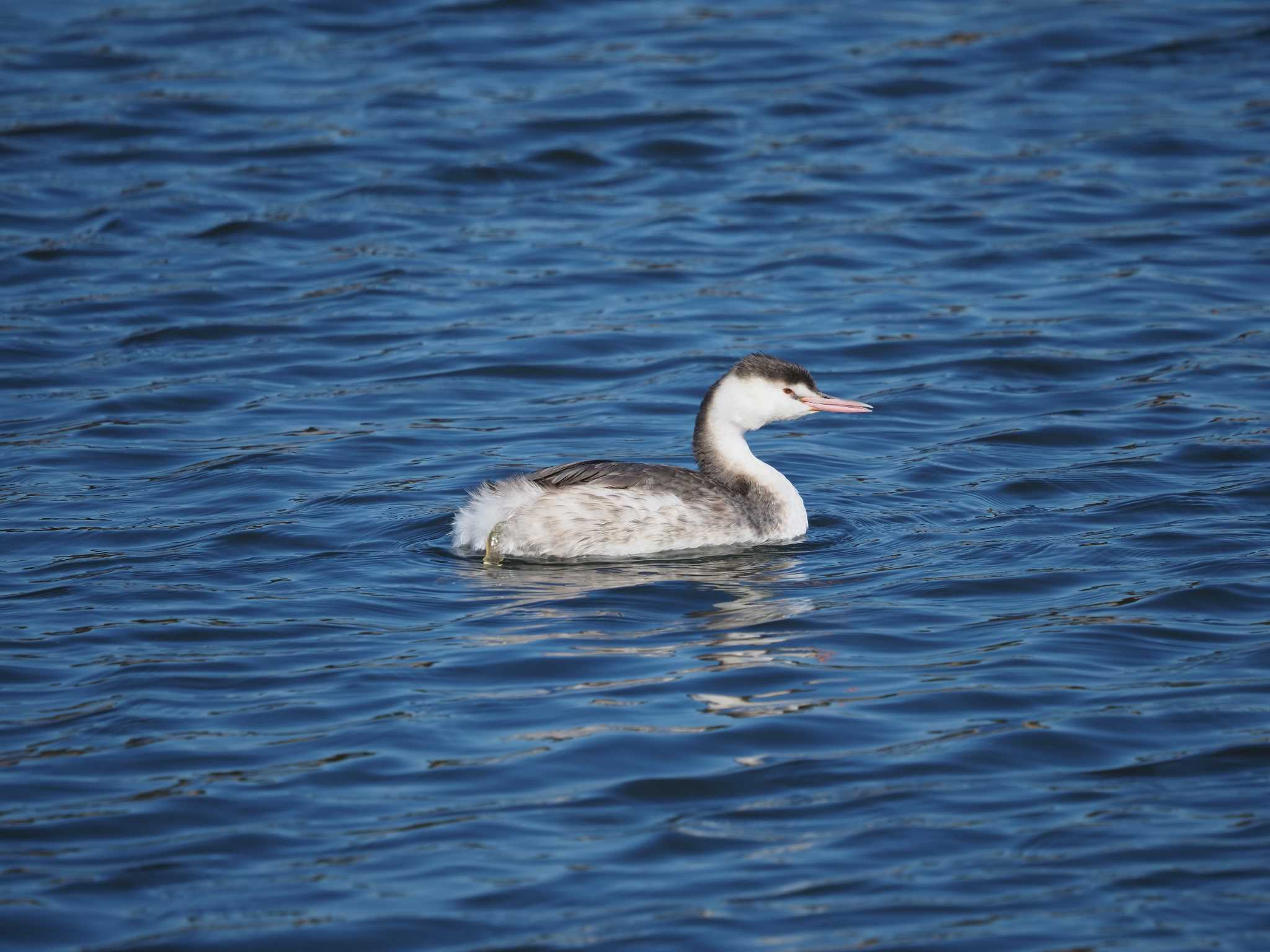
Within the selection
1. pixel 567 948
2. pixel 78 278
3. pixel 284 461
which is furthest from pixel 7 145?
pixel 567 948

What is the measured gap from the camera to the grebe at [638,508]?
8141mm

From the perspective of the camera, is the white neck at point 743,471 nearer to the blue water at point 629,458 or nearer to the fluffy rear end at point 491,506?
the blue water at point 629,458

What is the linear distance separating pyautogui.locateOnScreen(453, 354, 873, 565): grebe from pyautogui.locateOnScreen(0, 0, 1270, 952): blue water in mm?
153

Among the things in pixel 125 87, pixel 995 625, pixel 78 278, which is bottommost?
pixel 995 625

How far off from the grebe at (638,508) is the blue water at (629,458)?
0.50 feet

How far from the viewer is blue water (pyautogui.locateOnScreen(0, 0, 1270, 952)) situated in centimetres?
537

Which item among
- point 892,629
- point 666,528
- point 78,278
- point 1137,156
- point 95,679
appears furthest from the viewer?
point 1137,156

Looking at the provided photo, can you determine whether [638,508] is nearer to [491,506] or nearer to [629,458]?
[491,506]

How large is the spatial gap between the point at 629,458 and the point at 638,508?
1627 mm

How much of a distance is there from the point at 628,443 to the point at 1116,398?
9.77 ft

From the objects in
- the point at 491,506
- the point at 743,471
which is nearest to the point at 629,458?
the point at 743,471

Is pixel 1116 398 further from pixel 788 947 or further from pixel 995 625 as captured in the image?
pixel 788 947

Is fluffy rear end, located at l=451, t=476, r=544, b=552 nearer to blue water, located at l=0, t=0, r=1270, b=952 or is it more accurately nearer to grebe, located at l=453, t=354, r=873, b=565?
grebe, located at l=453, t=354, r=873, b=565

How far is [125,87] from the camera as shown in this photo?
17172 mm
